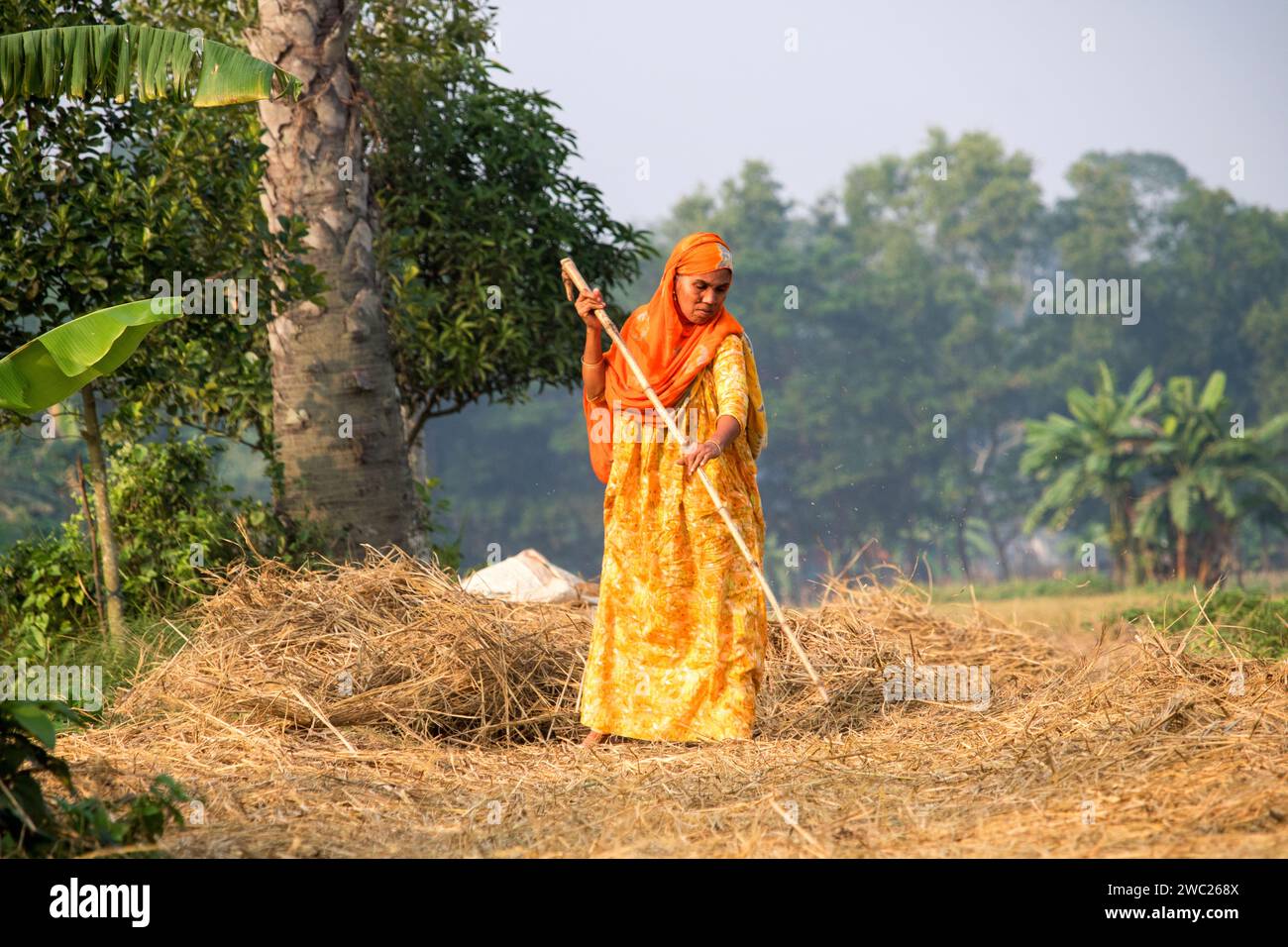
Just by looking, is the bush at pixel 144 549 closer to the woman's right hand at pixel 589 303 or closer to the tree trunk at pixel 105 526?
the tree trunk at pixel 105 526

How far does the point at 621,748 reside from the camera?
5.18 meters

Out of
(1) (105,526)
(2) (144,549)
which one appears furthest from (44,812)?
(2) (144,549)

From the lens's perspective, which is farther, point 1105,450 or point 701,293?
point 1105,450

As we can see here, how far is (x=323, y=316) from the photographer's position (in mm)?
7836

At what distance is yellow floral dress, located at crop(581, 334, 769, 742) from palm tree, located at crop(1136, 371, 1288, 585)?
57.2ft

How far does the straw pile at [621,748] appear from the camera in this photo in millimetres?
3545

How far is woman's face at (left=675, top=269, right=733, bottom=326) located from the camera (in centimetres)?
519

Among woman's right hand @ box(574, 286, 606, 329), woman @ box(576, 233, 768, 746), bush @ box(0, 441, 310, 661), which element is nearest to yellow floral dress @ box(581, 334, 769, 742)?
woman @ box(576, 233, 768, 746)

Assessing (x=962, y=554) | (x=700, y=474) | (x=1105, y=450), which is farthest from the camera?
(x=1105, y=450)

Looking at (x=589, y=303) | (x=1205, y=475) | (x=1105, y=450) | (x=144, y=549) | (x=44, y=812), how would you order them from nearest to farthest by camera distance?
(x=44, y=812)
(x=589, y=303)
(x=144, y=549)
(x=1205, y=475)
(x=1105, y=450)

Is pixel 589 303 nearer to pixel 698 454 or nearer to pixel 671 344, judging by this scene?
pixel 671 344

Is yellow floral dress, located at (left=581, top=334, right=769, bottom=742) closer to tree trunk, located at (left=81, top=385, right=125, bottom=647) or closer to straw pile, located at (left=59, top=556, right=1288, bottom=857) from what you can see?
straw pile, located at (left=59, top=556, right=1288, bottom=857)
